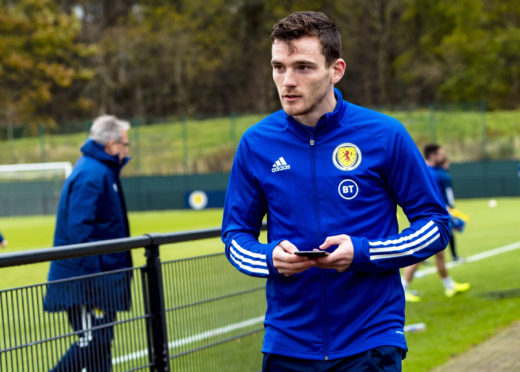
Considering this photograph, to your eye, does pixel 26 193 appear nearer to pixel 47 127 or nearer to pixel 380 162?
pixel 47 127

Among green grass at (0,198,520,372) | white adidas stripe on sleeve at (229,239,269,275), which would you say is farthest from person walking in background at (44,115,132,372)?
white adidas stripe on sleeve at (229,239,269,275)

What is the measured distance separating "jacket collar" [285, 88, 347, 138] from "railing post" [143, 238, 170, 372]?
6.23 ft

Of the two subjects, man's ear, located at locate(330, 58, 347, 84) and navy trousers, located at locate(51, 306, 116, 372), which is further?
navy trousers, located at locate(51, 306, 116, 372)

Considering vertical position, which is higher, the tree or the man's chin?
the tree

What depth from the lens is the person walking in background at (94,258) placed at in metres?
4.32

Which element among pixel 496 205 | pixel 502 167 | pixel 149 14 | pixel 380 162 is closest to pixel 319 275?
pixel 380 162

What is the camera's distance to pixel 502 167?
120 ft

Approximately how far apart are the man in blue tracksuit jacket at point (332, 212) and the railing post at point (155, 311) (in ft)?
5.76

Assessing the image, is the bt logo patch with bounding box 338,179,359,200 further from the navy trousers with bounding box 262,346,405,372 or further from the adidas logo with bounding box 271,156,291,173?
the navy trousers with bounding box 262,346,405,372

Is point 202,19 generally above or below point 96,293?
above

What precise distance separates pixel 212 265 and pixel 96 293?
1041 mm

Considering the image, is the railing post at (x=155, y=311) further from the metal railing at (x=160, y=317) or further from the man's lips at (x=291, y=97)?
the man's lips at (x=291, y=97)

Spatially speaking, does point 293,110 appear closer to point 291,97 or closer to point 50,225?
point 291,97

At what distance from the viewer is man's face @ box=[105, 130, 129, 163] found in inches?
260
